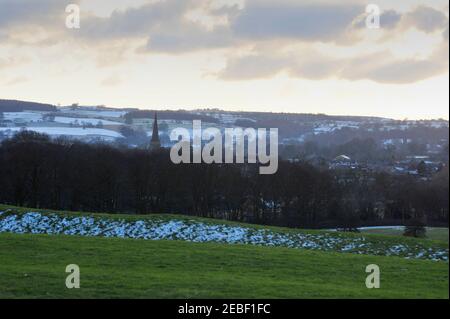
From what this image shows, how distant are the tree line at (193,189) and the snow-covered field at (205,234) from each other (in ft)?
88.8

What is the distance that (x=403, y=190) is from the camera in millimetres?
54812

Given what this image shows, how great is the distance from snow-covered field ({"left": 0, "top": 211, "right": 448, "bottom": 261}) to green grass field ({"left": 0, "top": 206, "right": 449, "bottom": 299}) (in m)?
4.27

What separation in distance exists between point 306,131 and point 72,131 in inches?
2397

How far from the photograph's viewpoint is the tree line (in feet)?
189

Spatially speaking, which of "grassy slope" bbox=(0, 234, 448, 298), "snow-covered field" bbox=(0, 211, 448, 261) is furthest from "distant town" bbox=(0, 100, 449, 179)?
"grassy slope" bbox=(0, 234, 448, 298)

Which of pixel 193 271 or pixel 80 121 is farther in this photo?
pixel 80 121

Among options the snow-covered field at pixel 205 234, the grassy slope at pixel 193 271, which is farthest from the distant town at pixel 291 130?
the grassy slope at pixel 193 271

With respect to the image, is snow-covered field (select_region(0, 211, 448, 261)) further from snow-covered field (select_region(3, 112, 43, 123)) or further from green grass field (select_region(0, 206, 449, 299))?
snow-covered field (select_region(3, 112, 43, 123))

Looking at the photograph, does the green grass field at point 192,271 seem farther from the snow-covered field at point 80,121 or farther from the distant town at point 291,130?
the snow-covered field at point 80,121

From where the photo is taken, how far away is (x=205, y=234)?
86.8ft

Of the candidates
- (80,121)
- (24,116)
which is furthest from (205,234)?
(80,121)

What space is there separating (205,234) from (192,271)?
11120 millimetres

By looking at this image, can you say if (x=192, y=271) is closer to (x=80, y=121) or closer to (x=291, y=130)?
(x=291, y=130)

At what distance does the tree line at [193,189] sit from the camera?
57.5m
